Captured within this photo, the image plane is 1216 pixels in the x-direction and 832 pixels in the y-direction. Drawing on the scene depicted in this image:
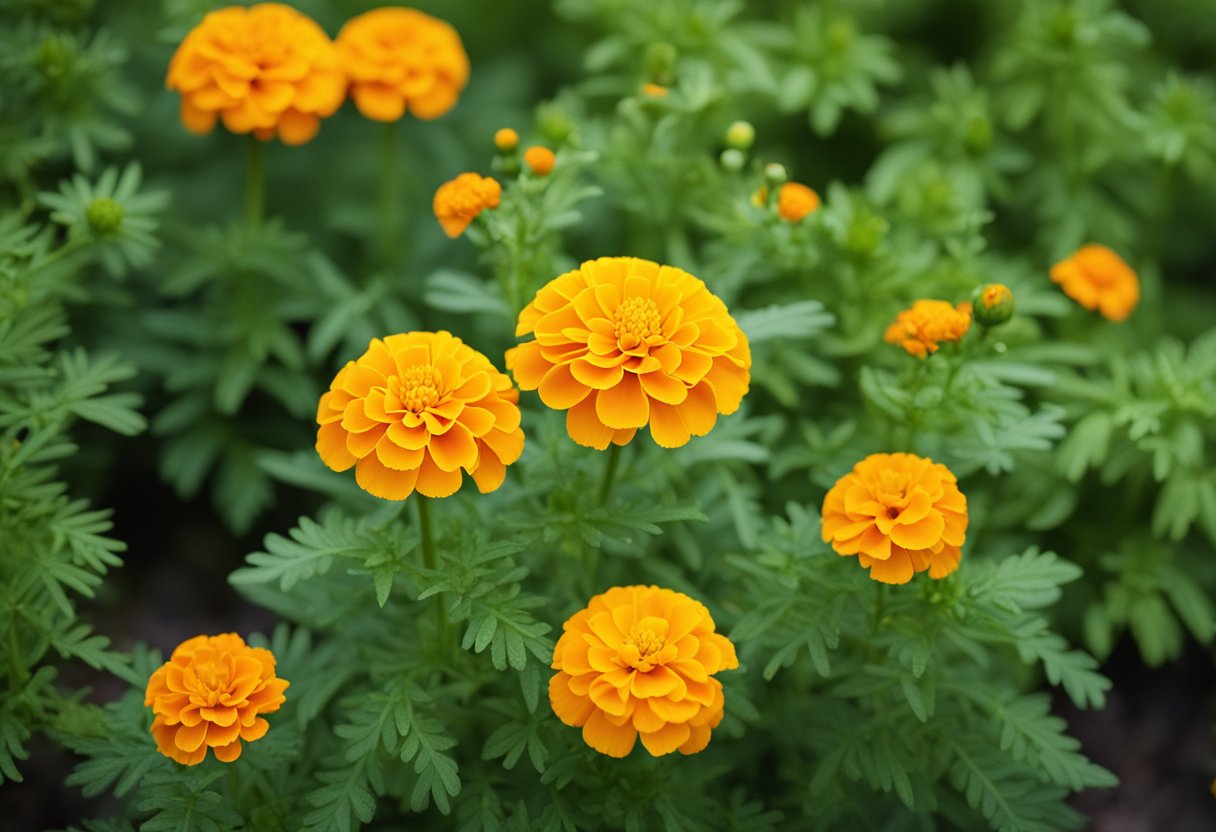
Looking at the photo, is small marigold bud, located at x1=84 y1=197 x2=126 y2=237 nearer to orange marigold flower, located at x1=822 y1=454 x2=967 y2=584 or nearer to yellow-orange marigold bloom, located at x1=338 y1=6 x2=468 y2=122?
yellow-orange marigold bloom, located at x1=338 y1=6 x2=468 y2=122

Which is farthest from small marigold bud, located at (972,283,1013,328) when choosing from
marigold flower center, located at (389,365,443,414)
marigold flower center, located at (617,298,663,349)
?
marigold flower center, located at (389,365,443,414)

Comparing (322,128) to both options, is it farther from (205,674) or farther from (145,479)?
(205,674)

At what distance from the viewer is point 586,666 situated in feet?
6.57

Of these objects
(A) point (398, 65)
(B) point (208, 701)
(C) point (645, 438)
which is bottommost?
(C) point (645, 438)

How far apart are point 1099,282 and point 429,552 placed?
5.98 ft

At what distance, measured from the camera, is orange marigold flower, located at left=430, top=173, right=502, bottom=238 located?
94.1 inches

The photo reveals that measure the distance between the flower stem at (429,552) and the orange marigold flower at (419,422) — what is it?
0.11m

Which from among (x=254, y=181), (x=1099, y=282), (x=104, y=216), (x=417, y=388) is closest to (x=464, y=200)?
(x=417, y=388)

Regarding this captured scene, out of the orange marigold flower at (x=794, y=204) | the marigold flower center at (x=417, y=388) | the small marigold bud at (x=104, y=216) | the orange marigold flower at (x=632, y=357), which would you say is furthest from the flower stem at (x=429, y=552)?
the orange marigold flower at (x=794, y=204)

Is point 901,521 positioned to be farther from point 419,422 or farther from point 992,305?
point 419,422

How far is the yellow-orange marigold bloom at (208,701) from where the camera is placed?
2016 millimetres

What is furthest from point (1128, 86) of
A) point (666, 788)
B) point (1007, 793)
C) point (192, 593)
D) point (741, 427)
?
point (192, 593)

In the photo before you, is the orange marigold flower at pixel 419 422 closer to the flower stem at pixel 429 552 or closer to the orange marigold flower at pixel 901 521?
the flower stem at pixel 429 552

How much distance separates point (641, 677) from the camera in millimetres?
1977
